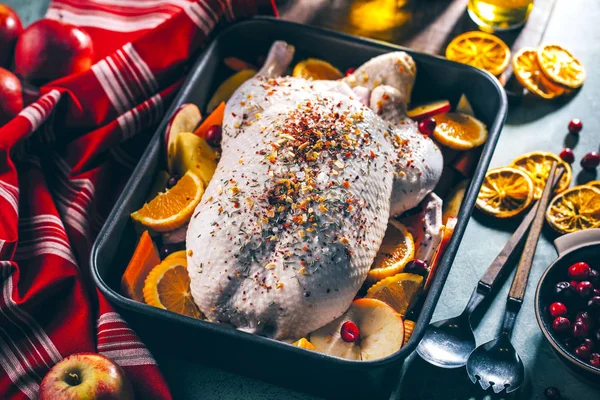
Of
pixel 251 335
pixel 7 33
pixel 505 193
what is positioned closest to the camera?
pixel 251 335

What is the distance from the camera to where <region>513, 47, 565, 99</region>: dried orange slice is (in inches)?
132

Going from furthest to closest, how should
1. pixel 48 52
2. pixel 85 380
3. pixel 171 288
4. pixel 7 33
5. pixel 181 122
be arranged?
pixel 7 33, pixel 48 52, pixel 181 122, pixel 171 288, pixel 85 380

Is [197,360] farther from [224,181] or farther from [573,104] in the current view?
[573,104]

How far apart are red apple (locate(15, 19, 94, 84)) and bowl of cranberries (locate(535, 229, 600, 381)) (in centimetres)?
226

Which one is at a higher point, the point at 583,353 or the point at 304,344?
the point at 304,344

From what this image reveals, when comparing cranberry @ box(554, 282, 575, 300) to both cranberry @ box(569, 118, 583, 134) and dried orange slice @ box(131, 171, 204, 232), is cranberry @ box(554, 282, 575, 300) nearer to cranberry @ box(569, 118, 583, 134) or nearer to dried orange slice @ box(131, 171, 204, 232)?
cranberry @ box(569, 118, 583, 134)

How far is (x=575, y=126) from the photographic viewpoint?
3281 mm

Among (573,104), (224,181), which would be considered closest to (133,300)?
(224,181)

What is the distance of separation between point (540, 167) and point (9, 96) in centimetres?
233

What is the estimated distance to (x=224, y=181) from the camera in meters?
2.56

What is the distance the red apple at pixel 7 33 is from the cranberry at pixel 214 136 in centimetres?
117

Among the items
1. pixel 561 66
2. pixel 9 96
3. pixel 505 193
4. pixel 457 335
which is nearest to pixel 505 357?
pixel 457 335

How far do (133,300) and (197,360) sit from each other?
1.23 ft

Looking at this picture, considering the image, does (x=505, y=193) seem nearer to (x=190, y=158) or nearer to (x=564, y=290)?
(x=564, y=290)
